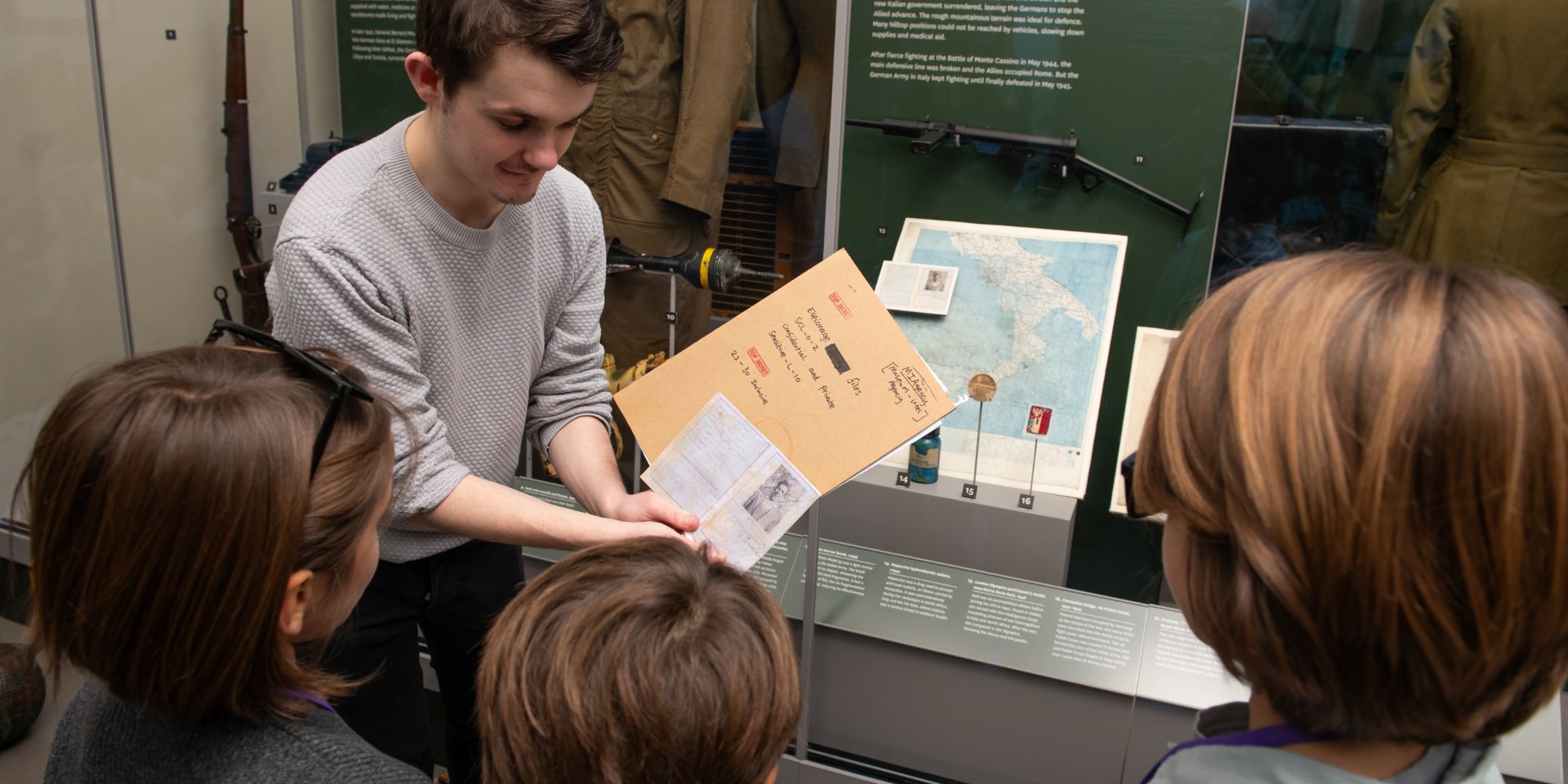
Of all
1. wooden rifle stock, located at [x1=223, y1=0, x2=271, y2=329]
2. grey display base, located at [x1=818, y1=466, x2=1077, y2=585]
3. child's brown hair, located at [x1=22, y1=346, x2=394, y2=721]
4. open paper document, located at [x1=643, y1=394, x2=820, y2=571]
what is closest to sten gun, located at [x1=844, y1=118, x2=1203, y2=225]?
grey display base, located at [x1=818, y1=466, x2=1077, y2=585]

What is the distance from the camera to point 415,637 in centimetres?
157

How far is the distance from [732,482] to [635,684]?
636mm

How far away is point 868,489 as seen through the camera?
2180 millimetres

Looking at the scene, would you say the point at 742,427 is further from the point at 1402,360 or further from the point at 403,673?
the point at 1402,360

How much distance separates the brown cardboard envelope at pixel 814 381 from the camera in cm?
142

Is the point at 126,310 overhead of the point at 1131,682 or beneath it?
overhead

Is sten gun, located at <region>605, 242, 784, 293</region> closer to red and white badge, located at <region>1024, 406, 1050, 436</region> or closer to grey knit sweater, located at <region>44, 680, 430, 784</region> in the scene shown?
red and white badge, located at <region>1024, 406, 1050, 436</region>

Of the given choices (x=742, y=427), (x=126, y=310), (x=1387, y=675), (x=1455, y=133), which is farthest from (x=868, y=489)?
(x=126, y=310)

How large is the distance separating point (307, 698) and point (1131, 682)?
1.58m

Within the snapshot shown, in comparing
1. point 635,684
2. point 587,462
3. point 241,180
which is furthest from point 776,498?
point 241,180

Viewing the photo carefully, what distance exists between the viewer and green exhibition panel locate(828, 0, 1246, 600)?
197cm

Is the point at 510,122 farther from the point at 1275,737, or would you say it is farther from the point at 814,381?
the point at 1275,737

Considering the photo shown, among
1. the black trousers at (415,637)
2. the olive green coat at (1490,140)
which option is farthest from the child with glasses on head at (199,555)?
the olive green coat at (1490,140)

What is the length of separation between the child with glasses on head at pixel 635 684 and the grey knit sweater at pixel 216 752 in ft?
0.38
